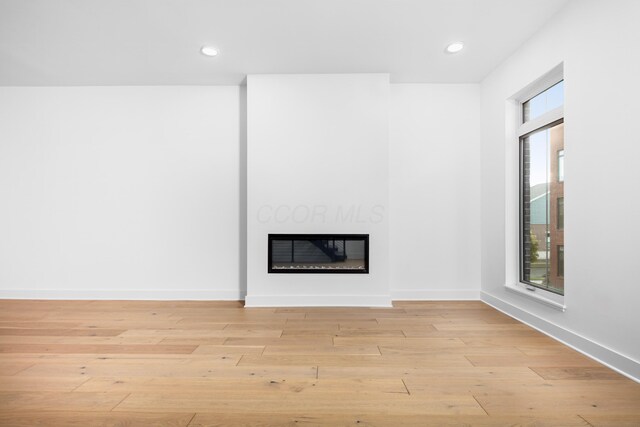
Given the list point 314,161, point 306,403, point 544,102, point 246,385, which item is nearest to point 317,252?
point 314,161

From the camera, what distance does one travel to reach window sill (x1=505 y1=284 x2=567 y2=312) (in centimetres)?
244

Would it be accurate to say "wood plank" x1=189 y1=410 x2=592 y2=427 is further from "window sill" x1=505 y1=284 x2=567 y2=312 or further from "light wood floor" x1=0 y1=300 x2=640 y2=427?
"window sill" x1=505 y1=284 x2=567 y2=312

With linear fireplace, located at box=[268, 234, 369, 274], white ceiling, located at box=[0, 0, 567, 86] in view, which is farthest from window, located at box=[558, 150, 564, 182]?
linear fireplace, located at box=[268, 234, 369, 274]

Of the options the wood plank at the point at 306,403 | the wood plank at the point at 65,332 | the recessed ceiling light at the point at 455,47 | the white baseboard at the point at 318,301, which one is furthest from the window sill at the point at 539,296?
the wood plank at the point at 65,332

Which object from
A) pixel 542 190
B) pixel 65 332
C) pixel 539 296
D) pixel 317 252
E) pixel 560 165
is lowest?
pixel 65 332

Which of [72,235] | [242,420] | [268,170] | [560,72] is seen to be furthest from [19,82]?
[560,72]

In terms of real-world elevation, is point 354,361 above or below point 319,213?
below

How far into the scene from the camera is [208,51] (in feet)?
10.0

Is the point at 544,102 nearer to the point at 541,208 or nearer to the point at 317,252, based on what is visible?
the point at 541,208

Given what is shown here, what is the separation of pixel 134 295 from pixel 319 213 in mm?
2200

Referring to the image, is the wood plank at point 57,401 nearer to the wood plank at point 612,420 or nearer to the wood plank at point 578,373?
the wood plank at point 612,420

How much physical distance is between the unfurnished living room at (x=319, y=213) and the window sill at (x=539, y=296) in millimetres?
24

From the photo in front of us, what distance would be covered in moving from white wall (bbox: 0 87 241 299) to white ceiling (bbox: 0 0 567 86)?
11.5 inches

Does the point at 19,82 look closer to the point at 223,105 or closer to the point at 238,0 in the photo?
the point at 223,105
